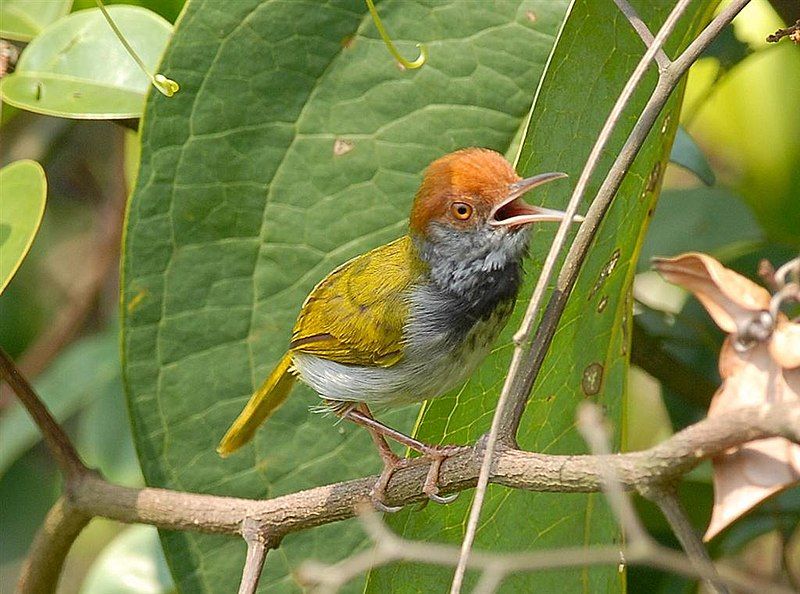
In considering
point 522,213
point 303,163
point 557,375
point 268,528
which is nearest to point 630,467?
point 557,375

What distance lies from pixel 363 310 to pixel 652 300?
5.27ft

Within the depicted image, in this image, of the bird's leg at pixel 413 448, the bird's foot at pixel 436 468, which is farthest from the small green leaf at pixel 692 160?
the bird's foot at pixel 436 468

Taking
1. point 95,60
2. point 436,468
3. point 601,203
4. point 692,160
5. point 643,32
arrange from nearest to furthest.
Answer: point 601,203
point 643,32
point 436,468
point 95,60
point 692,160

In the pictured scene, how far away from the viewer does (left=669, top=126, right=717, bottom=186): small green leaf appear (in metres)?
2.70

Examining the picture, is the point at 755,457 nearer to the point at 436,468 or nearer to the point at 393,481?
the point at 436,468

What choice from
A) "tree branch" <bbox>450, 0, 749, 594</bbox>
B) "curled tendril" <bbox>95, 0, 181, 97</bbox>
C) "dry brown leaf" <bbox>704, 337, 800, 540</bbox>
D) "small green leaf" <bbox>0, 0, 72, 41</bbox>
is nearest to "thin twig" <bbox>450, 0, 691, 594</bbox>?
"tree branch" <bbox>450, 0, 749, 594</bbox>

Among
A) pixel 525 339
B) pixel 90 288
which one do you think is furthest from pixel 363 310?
pixel 90 288

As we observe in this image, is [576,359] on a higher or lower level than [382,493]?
higher

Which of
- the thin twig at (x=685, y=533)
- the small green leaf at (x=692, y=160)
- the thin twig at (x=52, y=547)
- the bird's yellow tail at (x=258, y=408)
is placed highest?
the thin twig at (x=685, y=533)

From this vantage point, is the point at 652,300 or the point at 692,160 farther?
the point at 652,300

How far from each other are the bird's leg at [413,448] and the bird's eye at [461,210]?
1.51ft

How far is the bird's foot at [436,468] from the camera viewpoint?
184 cm

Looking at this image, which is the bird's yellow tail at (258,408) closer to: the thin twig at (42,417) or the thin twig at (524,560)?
the thin twig at (42,417)

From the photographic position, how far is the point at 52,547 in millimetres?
2393
